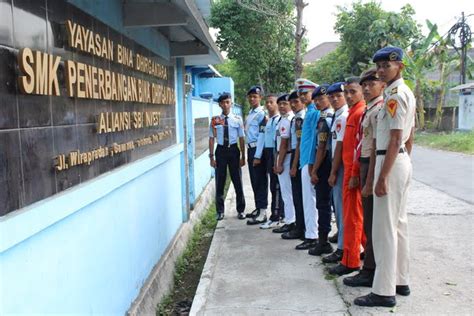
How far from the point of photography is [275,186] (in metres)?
6.49

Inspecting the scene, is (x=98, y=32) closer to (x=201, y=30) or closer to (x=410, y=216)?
(x=201, y=30)

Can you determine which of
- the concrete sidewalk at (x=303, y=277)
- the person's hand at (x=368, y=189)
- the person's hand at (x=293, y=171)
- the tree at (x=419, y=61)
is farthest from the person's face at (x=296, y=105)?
the tree at (x=419, y=61)

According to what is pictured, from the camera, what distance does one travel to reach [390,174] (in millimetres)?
3406

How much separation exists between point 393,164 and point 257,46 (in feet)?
64.1

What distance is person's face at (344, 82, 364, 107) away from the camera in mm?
4192

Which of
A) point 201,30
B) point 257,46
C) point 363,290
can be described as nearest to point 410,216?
point 363,290

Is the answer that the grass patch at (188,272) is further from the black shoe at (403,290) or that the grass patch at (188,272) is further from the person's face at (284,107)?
the person's face at (284,107)

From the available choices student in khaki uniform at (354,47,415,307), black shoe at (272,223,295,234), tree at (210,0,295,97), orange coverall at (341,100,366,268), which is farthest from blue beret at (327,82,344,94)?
tree at (210,0,295,97)

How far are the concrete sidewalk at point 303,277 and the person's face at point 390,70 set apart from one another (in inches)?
70.3

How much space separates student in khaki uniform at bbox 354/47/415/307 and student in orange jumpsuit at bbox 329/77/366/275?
56 centimetres

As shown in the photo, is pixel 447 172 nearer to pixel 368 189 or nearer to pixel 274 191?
pixel 274 191

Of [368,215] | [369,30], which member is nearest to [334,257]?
[368,215]

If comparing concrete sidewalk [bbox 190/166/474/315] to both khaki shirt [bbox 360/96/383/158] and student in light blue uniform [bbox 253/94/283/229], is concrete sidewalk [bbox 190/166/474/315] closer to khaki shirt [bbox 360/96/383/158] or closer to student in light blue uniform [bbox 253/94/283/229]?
student in light blue uniform [bbox 253/94/283/229]

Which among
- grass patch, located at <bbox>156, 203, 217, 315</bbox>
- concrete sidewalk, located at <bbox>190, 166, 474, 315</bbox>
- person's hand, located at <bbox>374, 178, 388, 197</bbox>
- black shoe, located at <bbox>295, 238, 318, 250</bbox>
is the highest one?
person's hand, located at <bbox>374, 178, 388, 197</bbox>
